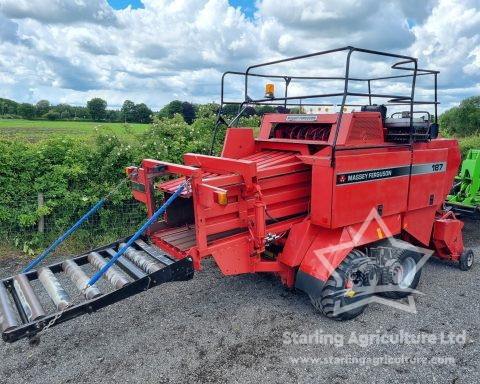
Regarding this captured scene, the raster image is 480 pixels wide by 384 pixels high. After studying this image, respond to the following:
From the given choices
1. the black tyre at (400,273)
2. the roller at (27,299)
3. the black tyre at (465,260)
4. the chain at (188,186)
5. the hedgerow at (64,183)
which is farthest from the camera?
the hedgerow at (64,183)

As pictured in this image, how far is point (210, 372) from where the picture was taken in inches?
133

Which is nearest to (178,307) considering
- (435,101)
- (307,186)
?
(307,186)

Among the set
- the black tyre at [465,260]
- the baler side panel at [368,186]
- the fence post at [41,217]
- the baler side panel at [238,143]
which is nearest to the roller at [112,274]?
the baler side panel at [238,143]

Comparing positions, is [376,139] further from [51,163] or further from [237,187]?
[51,163]

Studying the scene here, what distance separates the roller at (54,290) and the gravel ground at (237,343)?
69 centimetres

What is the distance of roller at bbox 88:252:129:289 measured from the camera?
342cm

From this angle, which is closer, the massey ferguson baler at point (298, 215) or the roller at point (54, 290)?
the roller at point (54, 290)

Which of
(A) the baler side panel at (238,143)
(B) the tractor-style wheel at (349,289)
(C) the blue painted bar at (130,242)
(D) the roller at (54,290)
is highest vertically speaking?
(A) the baler side panel at (238,143)

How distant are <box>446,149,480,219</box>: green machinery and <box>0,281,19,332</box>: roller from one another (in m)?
7.00

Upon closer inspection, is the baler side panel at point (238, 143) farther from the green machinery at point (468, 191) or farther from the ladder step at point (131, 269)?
the green machinery at point (468, 191)

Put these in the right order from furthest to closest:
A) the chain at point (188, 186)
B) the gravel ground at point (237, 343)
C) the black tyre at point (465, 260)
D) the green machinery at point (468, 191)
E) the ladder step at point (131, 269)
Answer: the green machinery at point (468, 191) → the black tyre at point (465, 260) → the chain at point (188, 186) → the ladder step at point (131, 269) → the gravel ground at point (237, 343)

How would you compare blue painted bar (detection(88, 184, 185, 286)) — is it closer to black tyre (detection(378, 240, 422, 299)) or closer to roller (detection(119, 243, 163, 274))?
roller (detection(119, 243, 163, 274))

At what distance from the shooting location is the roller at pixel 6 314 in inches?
→ 114

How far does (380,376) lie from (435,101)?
3.42 meters
